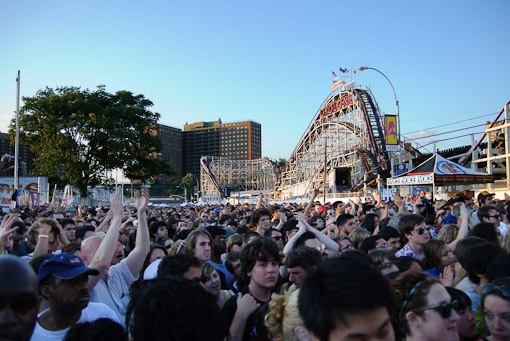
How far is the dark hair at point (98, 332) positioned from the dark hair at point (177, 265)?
134 centimetres

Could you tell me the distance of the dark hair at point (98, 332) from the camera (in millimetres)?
1703

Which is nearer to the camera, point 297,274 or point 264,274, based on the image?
point 264,274

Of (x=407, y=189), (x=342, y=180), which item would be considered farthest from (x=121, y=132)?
(x=342, y=180)

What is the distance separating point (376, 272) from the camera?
172 centimetres

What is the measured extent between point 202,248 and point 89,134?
2824 centimetres

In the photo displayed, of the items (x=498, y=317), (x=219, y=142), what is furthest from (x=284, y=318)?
(x=219, y=142)

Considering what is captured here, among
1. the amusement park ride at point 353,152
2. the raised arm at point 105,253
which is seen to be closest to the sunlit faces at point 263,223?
the raised arm at point 105,253

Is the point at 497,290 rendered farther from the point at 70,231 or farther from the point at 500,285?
the point at 70,231

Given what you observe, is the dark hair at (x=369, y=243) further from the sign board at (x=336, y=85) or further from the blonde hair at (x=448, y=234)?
the sign board at (x=336, y=85)

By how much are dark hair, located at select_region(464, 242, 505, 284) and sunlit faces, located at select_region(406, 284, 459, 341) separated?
117cm

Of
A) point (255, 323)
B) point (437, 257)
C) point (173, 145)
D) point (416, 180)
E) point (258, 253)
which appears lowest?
point (255, 323)

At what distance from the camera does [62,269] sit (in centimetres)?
251

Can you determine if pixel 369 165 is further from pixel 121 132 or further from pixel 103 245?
pixel 103 245

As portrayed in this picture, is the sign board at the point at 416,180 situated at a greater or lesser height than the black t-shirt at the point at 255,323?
greater
